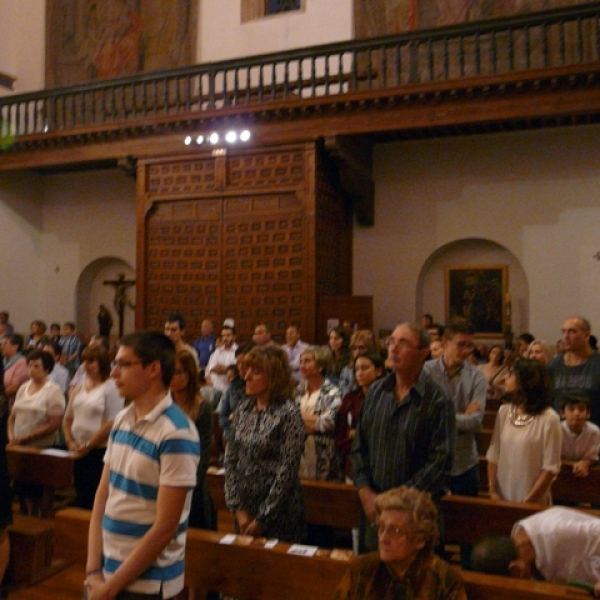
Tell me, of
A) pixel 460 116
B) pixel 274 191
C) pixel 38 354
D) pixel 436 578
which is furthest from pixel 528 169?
pixel 436 578

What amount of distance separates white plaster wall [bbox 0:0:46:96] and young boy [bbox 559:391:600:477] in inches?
536

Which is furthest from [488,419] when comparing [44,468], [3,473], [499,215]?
[499,215]

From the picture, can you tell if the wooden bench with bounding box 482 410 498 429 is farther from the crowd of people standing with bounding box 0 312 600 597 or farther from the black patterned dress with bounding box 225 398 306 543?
the black patterned dress with bounding box 225 398 306 543

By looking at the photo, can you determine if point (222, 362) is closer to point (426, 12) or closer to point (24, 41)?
point (426, 12)

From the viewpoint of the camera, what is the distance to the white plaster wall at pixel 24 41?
14.0 metres

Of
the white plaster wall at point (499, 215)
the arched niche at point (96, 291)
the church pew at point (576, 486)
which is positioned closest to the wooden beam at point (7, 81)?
the arched niche at point (96, 291)

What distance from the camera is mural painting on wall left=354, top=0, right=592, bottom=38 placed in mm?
10430

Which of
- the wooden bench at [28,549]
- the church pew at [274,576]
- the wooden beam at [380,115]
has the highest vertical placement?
the wooden beam at [380,115]

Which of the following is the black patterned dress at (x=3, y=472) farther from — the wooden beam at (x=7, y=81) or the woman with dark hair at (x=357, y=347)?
the wooden beam at (x=7, y=81)

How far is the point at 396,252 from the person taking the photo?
10.9 m

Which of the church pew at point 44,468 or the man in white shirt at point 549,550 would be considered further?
the church pew at point 44,468

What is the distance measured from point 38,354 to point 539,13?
7475 millimetres

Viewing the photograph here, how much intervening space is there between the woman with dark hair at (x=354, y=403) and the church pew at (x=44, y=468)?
65.7 inches

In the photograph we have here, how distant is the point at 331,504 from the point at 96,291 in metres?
11.6
